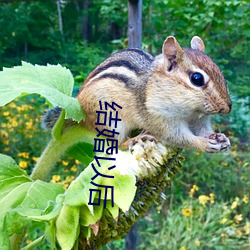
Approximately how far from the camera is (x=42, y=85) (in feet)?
2.18

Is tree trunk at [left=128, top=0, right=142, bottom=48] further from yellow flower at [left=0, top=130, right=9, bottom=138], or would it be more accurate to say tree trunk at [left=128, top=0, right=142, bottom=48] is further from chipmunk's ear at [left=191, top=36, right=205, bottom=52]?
yellow flower at [left=0, top=130, right=9, bottom=138]

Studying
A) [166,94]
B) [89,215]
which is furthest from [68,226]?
[166,94]

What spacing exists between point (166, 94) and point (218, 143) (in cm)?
18

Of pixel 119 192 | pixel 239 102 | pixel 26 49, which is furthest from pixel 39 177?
pixel 26 49

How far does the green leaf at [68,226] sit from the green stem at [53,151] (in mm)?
169

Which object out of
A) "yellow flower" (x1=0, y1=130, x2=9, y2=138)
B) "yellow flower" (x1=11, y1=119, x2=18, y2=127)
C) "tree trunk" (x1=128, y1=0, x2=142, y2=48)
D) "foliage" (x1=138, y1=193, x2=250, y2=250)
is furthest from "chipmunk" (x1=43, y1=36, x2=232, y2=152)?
"yellow flower" (x1=0, y1=130, x2=9, y2=138)

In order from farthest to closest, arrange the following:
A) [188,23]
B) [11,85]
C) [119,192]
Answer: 1. [188,23]
2. [11,85]
3. [119,192]

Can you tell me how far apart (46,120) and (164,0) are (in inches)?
58.5

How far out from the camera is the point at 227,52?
8.93 ft

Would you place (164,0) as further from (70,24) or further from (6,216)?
(70,24)

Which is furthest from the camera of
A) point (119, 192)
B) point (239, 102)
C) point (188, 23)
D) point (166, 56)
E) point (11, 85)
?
point (239, 102)

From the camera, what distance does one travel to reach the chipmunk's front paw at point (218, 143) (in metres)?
0.66

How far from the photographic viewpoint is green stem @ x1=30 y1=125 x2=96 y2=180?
2.31 feet

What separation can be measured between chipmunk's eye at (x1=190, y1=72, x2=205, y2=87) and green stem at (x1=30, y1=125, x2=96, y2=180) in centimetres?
18
